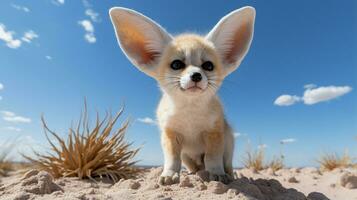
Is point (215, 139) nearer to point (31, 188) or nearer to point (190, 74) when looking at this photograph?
point (190, 74)

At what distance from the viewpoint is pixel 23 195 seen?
2.95 m

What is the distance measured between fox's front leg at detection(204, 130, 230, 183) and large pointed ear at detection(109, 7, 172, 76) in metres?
0.84

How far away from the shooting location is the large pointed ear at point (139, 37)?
369 cm

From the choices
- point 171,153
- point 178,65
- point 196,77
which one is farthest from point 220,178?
point 178,65

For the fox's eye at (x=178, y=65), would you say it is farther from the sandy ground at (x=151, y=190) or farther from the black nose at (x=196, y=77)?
the sandy ground at (x=151, y=190)

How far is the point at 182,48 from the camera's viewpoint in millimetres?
3471

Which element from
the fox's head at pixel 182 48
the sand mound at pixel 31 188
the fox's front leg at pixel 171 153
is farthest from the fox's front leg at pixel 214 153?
the sand mound at pixel 31 188

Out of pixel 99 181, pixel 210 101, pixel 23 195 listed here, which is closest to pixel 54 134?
pixel 99 181

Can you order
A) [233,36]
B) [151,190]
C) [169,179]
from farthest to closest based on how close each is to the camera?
1. [233,36]
2. [169,179]
3. [151,190]

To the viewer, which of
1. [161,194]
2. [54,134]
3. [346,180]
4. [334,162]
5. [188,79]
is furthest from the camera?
[334,162]

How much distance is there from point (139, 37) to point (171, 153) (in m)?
1.20

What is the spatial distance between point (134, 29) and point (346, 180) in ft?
12.5

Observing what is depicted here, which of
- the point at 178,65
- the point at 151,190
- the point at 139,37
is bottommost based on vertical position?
the point at 151,190

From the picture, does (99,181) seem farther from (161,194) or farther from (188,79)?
(188,79)
